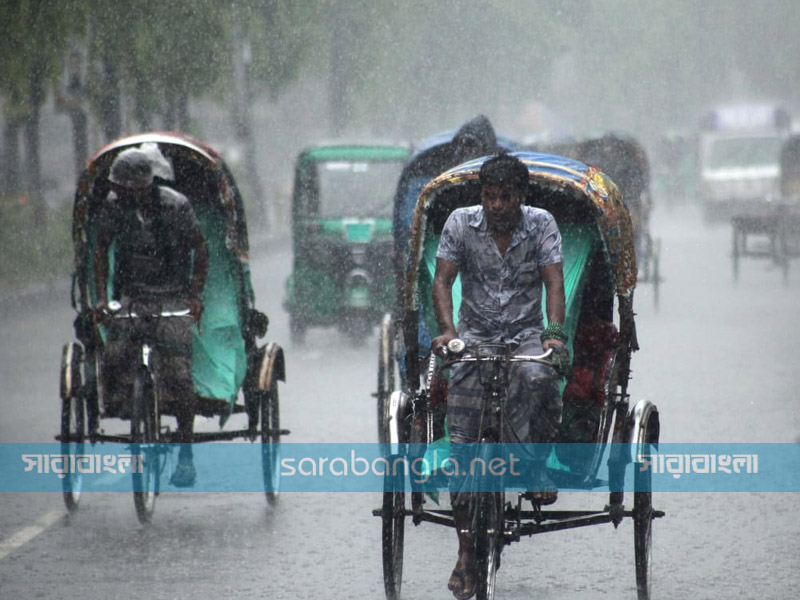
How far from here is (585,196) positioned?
5.99 metres

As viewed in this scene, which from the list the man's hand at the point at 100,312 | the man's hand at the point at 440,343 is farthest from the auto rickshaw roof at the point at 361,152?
the man's hand at the point at 440,343

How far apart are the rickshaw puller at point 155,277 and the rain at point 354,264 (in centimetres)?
19

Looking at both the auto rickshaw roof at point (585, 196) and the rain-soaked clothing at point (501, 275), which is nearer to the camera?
the rain-soaked clothing at point (501, 275)

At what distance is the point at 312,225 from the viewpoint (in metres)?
15.0

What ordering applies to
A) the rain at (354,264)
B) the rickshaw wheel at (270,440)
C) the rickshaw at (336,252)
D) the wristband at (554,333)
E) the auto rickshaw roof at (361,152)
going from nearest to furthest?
the wristband at (554,333)
the rain at (354,264)
the rickshaw wheel at (270,440)
the rickshaw at (336,252)
the auto rickshaw roof at (361,152)

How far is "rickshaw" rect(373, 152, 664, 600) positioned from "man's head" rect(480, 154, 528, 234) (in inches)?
19.4

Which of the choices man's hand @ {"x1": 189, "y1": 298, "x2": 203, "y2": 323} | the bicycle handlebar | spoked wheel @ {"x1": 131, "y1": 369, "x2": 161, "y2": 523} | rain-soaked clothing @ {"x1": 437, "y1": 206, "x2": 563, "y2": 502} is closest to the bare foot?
rain-soaked clothing @ {"x1": 437, "y1": 206, "x2": 563, "y2": 502}

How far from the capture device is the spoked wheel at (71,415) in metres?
7.41

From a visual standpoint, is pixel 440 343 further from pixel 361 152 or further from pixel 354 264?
pixel 361 152

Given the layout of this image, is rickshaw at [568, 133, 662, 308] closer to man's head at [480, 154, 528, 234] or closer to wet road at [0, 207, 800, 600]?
wet road at [0, 207, 800, 600]

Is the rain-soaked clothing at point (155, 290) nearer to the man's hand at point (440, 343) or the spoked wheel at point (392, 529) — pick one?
the spoked wheel at point (392, 529)

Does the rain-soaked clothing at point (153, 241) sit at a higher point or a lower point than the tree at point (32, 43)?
lower

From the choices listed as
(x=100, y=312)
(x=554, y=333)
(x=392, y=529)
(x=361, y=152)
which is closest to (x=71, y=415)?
(x=100, y=312)

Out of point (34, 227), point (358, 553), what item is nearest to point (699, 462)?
point (358, 553)
